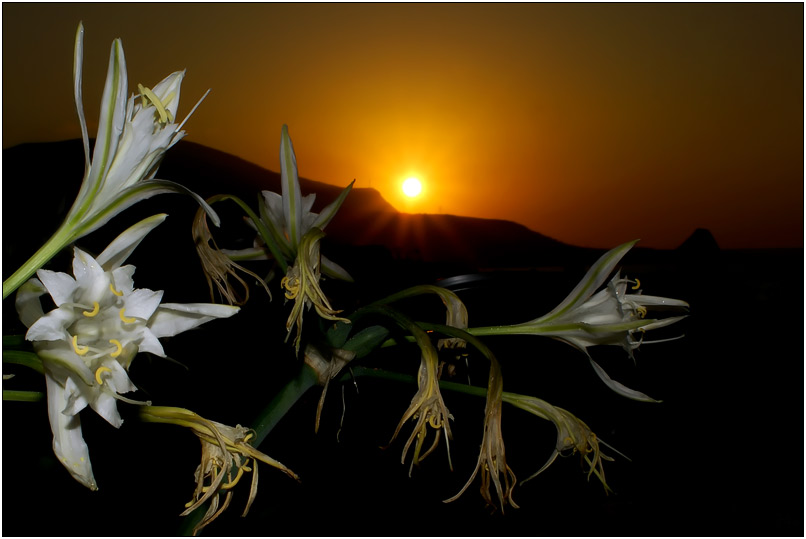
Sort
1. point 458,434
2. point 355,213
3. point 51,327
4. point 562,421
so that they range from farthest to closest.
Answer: point 355,213, point 458,434, point 562,421, point 51,327

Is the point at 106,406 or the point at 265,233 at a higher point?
the point at 265,233

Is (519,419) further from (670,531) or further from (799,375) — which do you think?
(799,375)

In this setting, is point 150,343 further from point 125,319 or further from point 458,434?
point 458,434

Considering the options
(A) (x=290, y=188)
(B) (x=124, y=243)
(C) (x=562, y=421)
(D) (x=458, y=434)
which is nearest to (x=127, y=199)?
(B) (x=124, y=243)

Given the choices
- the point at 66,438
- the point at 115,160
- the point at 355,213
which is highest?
the point at 355,213

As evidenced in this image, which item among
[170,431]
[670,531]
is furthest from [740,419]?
[170,431]

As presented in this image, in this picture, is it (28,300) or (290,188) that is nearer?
(28,300)
